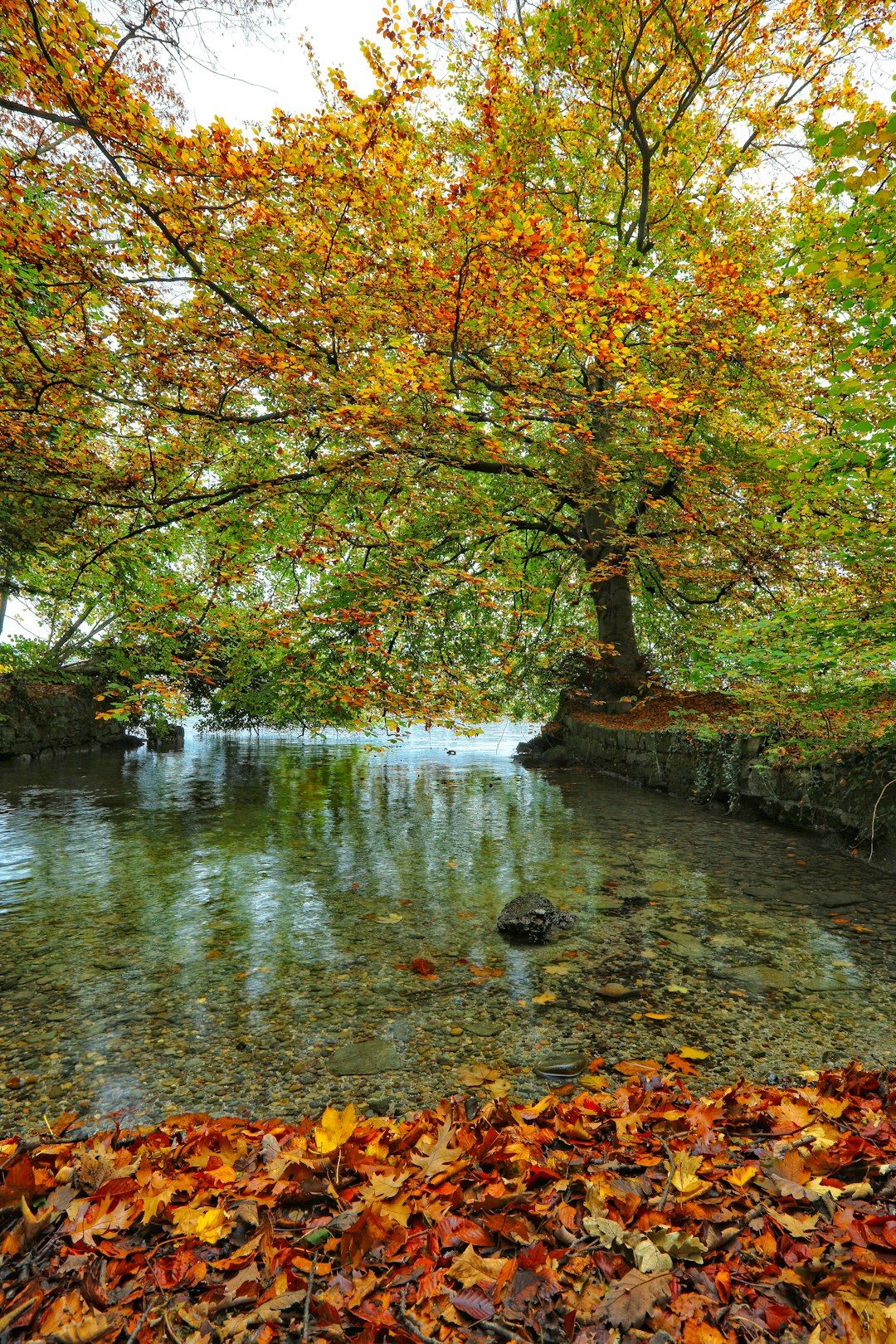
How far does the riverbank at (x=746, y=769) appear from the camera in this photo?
6094mm

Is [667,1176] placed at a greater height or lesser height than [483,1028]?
greater

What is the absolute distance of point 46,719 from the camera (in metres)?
17.2

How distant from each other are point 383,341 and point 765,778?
688 cm

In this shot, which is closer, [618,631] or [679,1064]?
[679,1064]

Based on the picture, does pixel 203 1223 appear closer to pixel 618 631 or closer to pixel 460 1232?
pixel 460 1232

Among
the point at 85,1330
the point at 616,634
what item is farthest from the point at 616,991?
the point at 616,634

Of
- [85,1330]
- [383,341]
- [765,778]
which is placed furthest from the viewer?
[765,778]

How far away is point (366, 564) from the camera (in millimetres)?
7113

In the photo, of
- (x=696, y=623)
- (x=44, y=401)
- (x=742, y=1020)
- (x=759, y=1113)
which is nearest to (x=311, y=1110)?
(x=759, y=1113)

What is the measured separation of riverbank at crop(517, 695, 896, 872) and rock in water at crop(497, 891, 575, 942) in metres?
3.31

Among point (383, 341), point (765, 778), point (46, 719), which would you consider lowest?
point (765, 778)

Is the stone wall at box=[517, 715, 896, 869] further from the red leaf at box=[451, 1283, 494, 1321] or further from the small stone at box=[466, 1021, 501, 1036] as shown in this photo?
the red leaf at box=[451, 1283, 494, 1321]

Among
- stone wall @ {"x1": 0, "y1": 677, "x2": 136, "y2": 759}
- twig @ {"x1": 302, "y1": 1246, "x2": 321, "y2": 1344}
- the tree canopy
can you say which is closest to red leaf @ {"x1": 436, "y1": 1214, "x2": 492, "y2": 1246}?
twig @ {"x1": 302, "y1": 1246, "x2": 321, "y2": 1344}

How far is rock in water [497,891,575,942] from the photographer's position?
4434 millimetres
